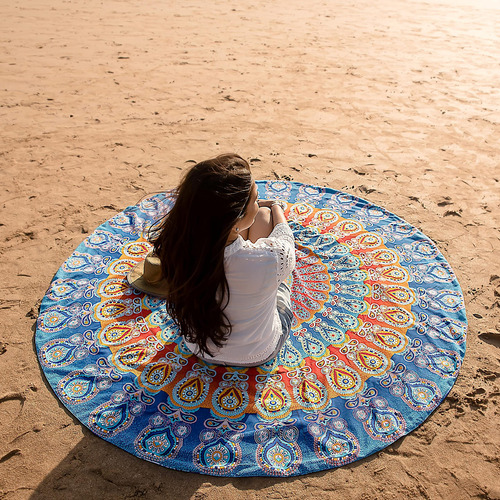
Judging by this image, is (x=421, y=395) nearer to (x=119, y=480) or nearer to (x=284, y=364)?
(x=284, y=364)

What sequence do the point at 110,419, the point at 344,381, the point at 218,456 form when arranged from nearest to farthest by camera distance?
the point at 218,456 < the point at 110,419 < the point at 344,381

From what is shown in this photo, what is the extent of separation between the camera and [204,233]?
1911 millimetres

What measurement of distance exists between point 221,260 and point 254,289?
9.6 inches

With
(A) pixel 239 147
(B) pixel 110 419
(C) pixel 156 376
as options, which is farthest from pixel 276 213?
(A) pixel 239 147

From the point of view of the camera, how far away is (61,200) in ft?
13.8

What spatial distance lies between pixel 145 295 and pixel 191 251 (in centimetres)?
131

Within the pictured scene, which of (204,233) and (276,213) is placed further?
(276,213)

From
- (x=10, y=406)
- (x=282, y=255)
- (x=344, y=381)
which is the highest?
(x=282, y=255)

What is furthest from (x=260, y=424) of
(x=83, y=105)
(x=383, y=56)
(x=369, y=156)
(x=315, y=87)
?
(x=383, y=56)

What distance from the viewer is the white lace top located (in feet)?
6.69

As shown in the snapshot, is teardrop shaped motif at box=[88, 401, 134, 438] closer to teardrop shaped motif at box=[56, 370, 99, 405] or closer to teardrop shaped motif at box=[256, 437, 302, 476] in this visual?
teardrop shaped motif at box=[56, 370, 99, 405]

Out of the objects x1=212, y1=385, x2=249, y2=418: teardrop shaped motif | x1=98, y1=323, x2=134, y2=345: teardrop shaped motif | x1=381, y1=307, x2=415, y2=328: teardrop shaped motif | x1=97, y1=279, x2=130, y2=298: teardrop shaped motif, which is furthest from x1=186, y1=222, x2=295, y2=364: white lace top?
x1=97, y1=279, x2=130, y2=298: teardrop shaped motif

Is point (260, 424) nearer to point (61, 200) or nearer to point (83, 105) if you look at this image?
point (61, 200)

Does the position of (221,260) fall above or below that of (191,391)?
A: above
